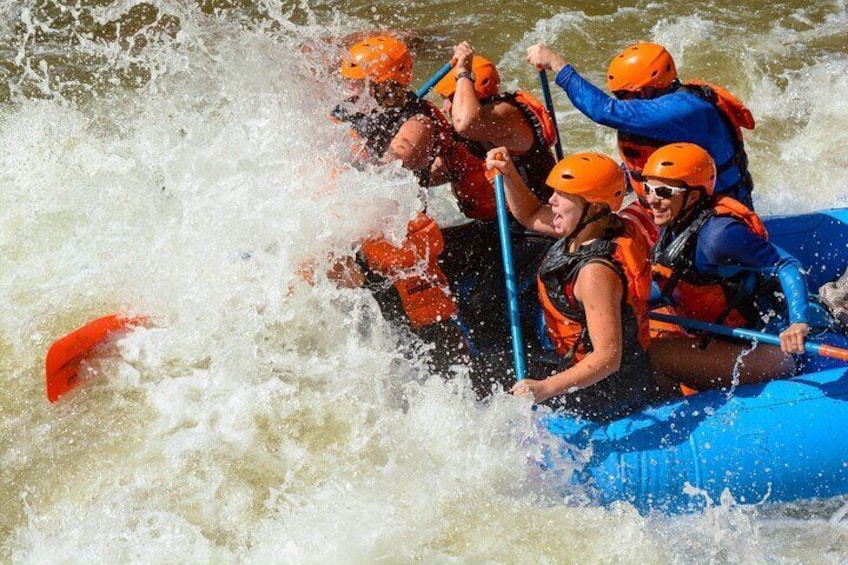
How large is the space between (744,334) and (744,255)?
361 mm

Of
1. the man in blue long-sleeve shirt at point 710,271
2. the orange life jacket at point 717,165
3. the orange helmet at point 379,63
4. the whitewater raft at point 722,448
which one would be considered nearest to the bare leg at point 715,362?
the man in blue long-sleeve shirt at point 710,271

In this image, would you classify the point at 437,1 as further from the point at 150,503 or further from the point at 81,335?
the point at 150,503

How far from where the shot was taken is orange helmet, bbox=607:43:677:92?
5.23 m

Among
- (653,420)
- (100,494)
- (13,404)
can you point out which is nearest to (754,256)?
(653,420)

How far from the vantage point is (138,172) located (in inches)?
275

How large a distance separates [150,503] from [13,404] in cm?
134

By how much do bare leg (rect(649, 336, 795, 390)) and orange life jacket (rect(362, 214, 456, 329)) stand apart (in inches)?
41.3

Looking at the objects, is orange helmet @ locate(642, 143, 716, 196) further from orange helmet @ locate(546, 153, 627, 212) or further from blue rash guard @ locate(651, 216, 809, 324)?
orange helmet @ locate(546, 153, 627, 212)

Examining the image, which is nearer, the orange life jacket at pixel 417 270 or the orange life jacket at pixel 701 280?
the orange life jacket at pixel 701 280

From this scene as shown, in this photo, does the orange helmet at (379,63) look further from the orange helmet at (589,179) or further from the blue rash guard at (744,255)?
the blue rash guard at (744,255)

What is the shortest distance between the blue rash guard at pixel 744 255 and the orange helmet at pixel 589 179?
0.53 m

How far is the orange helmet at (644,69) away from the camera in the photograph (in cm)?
523

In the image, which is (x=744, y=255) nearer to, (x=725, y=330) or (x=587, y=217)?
(x=725, y=330)

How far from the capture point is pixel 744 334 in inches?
176
